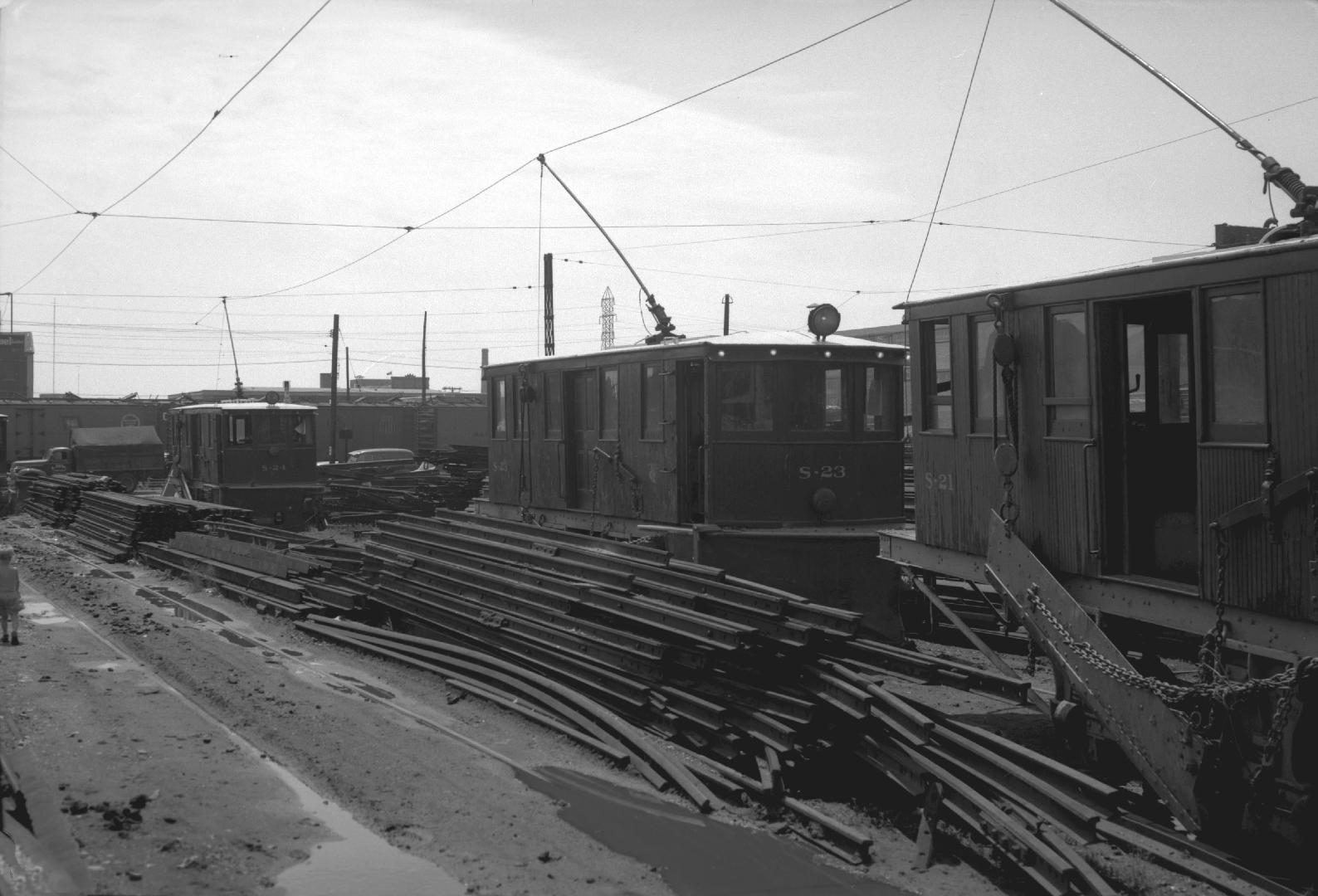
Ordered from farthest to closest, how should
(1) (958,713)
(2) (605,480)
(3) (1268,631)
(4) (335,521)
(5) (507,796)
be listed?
(4) (335,521), (2) (605,480), (1) (958,713), (5) (507,796), (3) (1268,631)

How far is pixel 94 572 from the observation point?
1869cm

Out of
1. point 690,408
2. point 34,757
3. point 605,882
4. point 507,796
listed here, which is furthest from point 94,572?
point 605,882

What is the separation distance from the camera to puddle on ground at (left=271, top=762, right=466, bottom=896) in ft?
18.6

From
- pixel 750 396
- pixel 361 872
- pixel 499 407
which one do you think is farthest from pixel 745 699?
pixel 499 407

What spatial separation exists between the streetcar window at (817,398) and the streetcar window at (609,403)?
265 centimetres

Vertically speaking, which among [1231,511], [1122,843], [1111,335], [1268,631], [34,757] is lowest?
[1122,843]

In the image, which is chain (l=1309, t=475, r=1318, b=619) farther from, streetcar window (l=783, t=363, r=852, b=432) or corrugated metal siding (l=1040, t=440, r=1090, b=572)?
streetcar window (l=783, t=363, r=852, b=432)

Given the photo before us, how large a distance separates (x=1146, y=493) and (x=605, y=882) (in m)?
4.80

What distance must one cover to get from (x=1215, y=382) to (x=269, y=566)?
12.7m

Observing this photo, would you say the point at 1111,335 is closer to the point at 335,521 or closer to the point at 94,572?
the point at 94,572

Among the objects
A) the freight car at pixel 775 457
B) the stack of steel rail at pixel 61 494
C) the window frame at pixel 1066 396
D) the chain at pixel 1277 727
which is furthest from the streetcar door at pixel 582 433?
the stack of steel rail at pixel 61 494

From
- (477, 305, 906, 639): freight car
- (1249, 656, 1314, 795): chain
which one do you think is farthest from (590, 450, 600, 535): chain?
(1249, 656, 1314, 795): chain

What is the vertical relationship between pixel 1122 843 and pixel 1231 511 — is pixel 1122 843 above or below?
below

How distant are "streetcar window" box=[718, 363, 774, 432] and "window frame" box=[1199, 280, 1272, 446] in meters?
6.60
